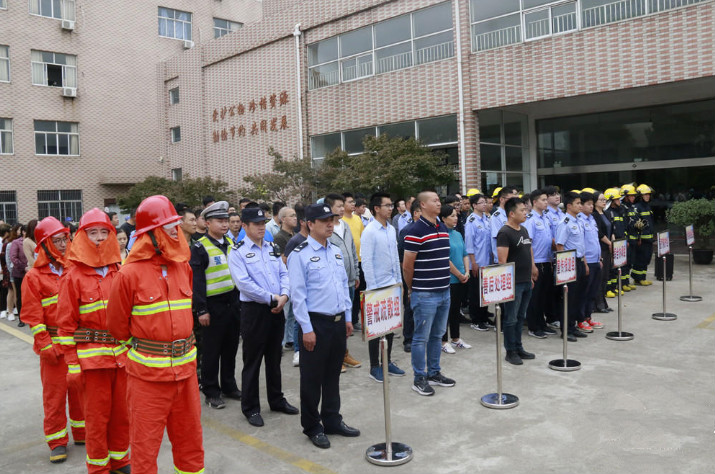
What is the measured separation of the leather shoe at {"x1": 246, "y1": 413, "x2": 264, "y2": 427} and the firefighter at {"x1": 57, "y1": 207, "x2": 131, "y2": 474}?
3.67 ft

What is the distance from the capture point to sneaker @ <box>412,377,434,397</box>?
549 cm

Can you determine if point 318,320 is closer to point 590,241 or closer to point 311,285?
point 311,285

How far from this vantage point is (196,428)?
3404mm

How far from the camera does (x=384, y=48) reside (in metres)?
17.6

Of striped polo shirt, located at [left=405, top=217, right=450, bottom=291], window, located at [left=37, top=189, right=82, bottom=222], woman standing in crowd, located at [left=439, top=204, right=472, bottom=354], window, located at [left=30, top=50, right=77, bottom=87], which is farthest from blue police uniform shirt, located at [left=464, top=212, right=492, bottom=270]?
window, located at [left=30, top=50, right=77, bottom=87]

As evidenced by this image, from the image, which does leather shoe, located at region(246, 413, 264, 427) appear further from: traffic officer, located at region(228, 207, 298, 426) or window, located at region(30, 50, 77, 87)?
window, located at region(30, 50, 77, 87)

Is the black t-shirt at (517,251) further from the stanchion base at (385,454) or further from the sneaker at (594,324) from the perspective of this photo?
the stanchion base at (385,454)

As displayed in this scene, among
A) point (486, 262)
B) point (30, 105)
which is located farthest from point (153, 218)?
point (30, 105)

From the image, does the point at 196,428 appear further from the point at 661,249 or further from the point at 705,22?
the point at 705,22

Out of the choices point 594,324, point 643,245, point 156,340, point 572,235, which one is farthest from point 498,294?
point 643,245

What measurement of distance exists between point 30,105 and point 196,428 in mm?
29137

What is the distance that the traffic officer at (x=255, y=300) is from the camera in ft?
16.1

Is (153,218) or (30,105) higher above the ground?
(30,105)

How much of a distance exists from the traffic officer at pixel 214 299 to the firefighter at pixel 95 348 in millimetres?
1237
